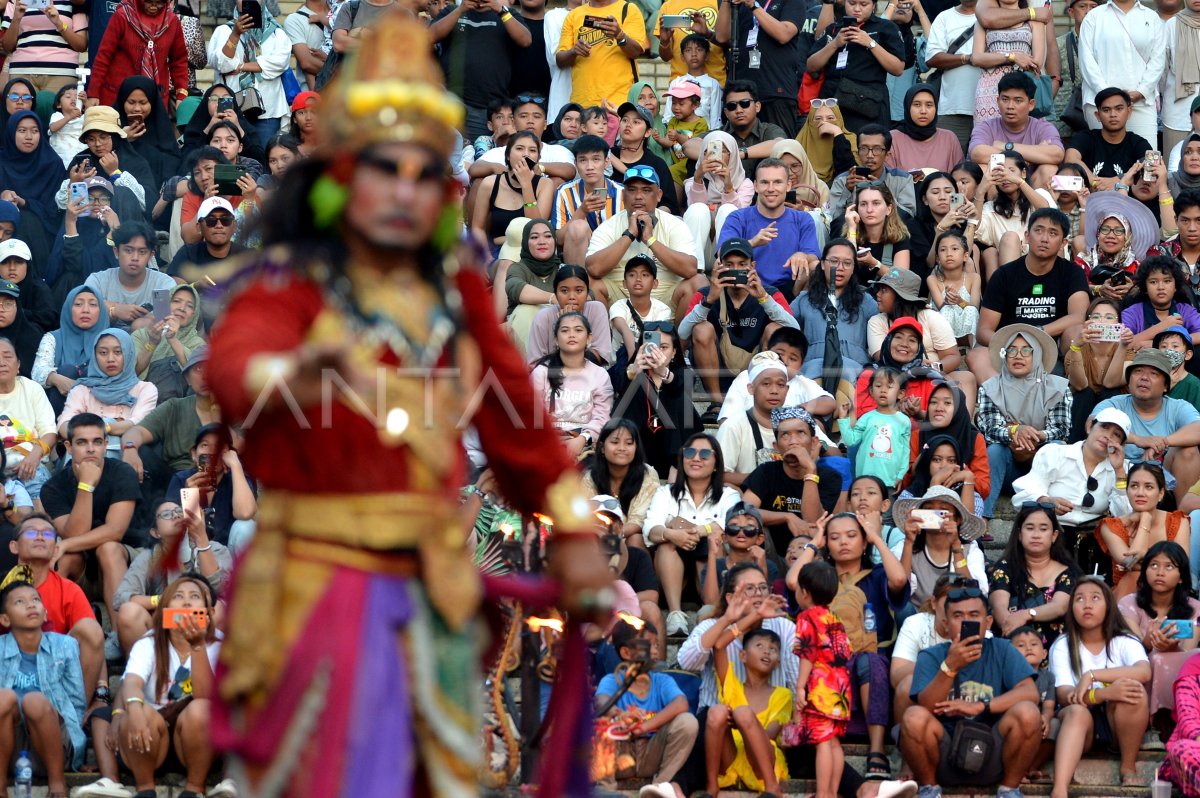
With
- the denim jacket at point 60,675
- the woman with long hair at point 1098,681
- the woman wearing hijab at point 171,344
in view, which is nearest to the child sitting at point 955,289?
the woman with long hair at point 1098,681

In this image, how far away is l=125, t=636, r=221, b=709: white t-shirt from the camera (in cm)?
1020

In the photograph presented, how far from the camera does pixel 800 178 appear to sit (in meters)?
14.8

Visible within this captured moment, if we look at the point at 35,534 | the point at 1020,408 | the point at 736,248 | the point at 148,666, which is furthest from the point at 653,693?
the point at 736,248

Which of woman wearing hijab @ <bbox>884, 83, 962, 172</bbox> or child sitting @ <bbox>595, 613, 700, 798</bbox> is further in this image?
woman wearing hijab @ <bbox>884, 83, 962, 172</bbox>

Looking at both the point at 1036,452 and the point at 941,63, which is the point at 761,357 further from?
the point at 941,63

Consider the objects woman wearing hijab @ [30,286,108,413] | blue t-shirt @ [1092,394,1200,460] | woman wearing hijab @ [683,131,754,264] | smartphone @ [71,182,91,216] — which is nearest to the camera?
blue t-shirt @ [1092,394,1200,460]

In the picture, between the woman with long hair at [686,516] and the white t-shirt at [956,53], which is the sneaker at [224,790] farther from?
the white t-shirt at [956,53]

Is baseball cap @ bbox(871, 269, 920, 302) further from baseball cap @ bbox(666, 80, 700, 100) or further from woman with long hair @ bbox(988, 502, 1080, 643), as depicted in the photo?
baseball cap @ bbox(666, 80, 700, 100)

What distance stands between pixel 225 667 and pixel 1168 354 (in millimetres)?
8571

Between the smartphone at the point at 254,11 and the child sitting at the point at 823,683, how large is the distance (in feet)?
27.5

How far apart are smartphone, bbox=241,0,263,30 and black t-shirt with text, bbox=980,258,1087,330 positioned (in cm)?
654

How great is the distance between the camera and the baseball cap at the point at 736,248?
42.3ft

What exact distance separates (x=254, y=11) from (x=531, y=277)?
467 centimetres

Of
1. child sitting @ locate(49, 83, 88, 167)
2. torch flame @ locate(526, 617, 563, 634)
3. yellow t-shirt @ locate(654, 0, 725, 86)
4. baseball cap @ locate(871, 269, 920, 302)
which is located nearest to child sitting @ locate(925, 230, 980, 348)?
baseball cap @ locate(871, 269, 920, 302)
